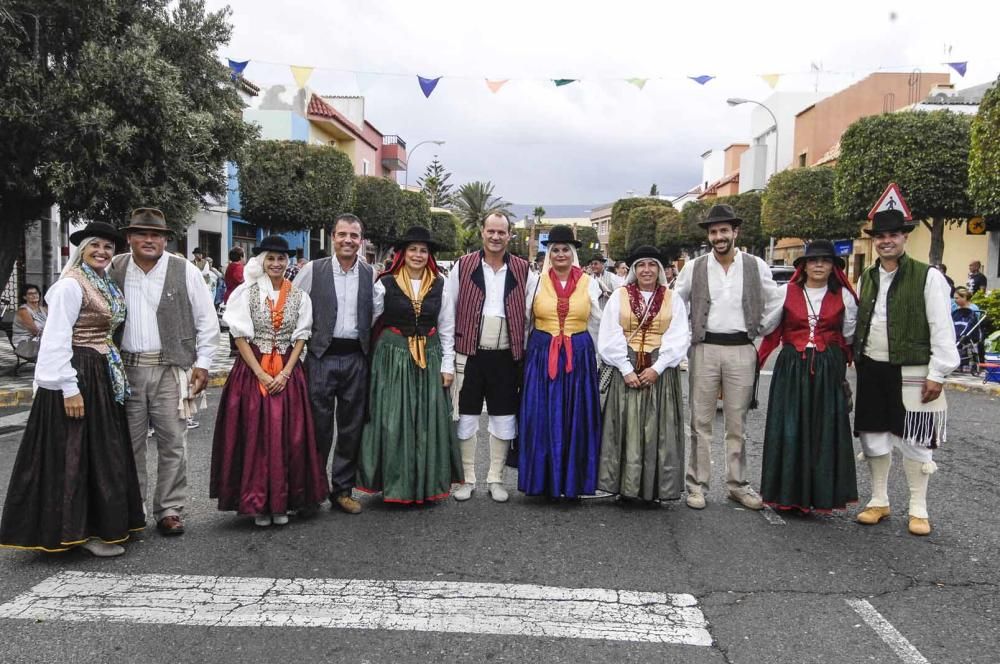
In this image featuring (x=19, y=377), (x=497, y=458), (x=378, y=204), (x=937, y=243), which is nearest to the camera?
(x=497, y=458)

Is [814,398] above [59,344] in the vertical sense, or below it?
below

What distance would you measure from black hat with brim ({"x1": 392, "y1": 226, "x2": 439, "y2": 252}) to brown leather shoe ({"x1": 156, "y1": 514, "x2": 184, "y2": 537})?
2207 millimetres

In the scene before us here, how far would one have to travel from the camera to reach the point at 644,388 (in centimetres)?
514

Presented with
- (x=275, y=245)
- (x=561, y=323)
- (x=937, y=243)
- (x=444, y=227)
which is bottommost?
(x=561, y=323)

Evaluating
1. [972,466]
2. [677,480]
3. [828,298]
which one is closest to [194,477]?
[677,480]

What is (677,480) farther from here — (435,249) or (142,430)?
(142,430)

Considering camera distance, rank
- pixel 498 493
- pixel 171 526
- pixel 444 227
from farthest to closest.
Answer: pixel 444 227 → pixel 498 493 → pixel 171 526

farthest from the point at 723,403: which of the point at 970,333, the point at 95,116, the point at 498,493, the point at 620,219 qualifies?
the point at 620,219

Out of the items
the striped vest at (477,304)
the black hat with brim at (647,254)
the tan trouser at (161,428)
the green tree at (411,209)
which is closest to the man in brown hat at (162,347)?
the tan trouser at (161,428)

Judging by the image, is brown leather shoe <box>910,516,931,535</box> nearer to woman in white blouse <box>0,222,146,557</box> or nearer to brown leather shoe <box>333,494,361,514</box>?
brown leather shoe <box>333,494,361,514</box>

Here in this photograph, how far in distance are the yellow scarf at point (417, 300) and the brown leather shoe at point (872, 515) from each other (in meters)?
2.98

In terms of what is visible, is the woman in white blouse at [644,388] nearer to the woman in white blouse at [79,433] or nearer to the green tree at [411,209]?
the woman in white blouse at [79,433]

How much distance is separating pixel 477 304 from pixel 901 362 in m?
2.74

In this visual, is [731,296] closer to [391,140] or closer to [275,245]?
[275,245]
